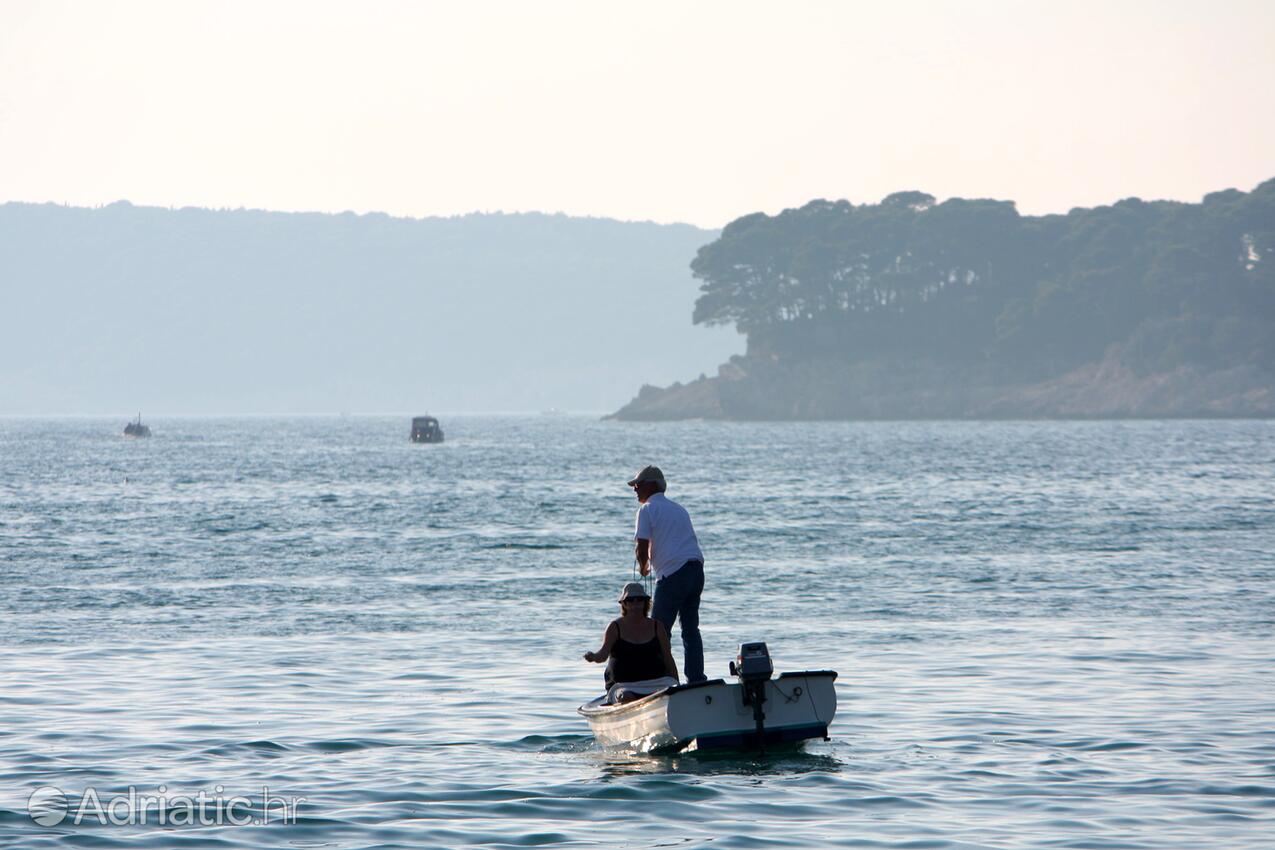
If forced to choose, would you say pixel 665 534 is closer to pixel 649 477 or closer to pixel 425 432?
pixel 649 477

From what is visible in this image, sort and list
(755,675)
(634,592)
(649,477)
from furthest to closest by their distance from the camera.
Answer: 1. (649,477)
2. (634,592)
3. (755,675)

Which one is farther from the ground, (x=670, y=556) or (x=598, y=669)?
(x=670, y=556)

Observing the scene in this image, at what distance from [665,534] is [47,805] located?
581 centimetres

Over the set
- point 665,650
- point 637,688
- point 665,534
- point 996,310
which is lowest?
point 637,688

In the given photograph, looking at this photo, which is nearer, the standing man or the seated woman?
the seated woman

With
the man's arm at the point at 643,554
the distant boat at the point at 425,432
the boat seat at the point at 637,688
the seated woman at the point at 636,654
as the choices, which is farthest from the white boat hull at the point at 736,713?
the distant boat at the point at 425,432

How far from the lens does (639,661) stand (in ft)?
53.9

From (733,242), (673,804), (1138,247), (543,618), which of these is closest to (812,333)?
(733,242)

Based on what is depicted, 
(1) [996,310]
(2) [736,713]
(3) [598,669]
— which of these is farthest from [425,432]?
(2) [736,713]

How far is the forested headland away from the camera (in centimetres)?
17838

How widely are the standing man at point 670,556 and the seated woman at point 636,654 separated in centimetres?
28

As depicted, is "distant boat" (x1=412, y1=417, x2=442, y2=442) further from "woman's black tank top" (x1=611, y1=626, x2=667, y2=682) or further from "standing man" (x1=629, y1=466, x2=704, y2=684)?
"woman's black tank top" (x1=611, y1=626, x2=667, y2=682)

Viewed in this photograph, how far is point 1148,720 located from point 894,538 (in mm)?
24537

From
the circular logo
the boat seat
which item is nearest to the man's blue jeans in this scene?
the boat seat
